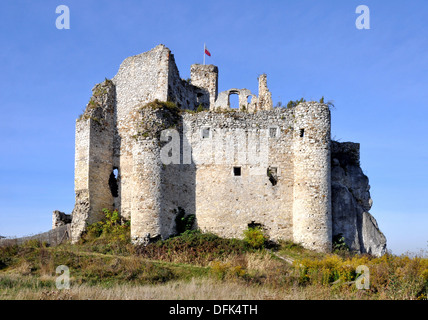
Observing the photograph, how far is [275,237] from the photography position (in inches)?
941

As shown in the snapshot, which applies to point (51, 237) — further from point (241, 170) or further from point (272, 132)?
point (272, 132)

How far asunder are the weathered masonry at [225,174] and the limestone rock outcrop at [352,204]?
2.3 inches

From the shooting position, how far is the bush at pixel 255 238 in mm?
22803

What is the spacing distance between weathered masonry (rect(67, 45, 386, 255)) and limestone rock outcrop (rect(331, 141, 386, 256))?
58 mm

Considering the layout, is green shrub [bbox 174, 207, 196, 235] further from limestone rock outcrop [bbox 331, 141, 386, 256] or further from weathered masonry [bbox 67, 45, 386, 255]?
limestone rock outcrop [bbox 331, 141, 386, 256]

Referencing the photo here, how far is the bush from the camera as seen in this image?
22803 mm

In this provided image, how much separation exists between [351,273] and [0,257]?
1426cm

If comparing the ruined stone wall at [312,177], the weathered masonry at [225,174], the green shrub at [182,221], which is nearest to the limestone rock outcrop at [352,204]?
the weathered masonry at [225,174]

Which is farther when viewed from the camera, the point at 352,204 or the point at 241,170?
the point at 352,204

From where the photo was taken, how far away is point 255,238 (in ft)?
75.9

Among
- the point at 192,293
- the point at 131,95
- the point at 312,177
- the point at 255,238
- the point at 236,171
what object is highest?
the point at 131,95

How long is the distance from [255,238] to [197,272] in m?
5.73

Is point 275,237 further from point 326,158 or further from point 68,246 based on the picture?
point 68,246

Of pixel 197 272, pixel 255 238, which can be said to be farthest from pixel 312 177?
pixel 197 272
